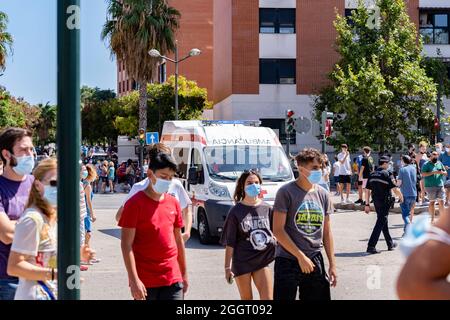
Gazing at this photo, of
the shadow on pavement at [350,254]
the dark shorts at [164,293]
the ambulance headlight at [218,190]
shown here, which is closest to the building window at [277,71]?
the ambulance headlight at [218,190]

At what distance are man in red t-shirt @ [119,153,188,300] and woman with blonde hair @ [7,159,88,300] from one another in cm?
97

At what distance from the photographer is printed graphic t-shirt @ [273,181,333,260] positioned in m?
5.78

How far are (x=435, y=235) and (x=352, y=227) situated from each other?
50.7 feet

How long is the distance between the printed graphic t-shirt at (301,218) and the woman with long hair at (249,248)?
40 centimetres

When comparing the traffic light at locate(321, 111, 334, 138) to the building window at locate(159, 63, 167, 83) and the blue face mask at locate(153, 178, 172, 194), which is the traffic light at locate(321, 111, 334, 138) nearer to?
the blue face mask at locate(153, 178, 172, 194)

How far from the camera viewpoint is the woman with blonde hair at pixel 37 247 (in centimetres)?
396

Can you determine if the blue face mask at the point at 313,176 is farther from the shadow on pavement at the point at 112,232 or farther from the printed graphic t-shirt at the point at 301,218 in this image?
the shadow on pavement at the point at 112,232

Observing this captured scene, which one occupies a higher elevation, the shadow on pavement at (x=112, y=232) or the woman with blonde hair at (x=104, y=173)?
the woman with blonde hair at (x=104, y=173)

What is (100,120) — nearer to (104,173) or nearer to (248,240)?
(104,173)

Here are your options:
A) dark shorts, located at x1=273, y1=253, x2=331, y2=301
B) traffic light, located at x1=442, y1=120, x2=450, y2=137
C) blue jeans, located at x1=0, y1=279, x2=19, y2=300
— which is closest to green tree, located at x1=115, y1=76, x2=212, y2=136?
traffic light, located at x1=442, y1=120, x2=450, y2=137

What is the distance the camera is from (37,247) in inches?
161

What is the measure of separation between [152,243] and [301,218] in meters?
1.34
